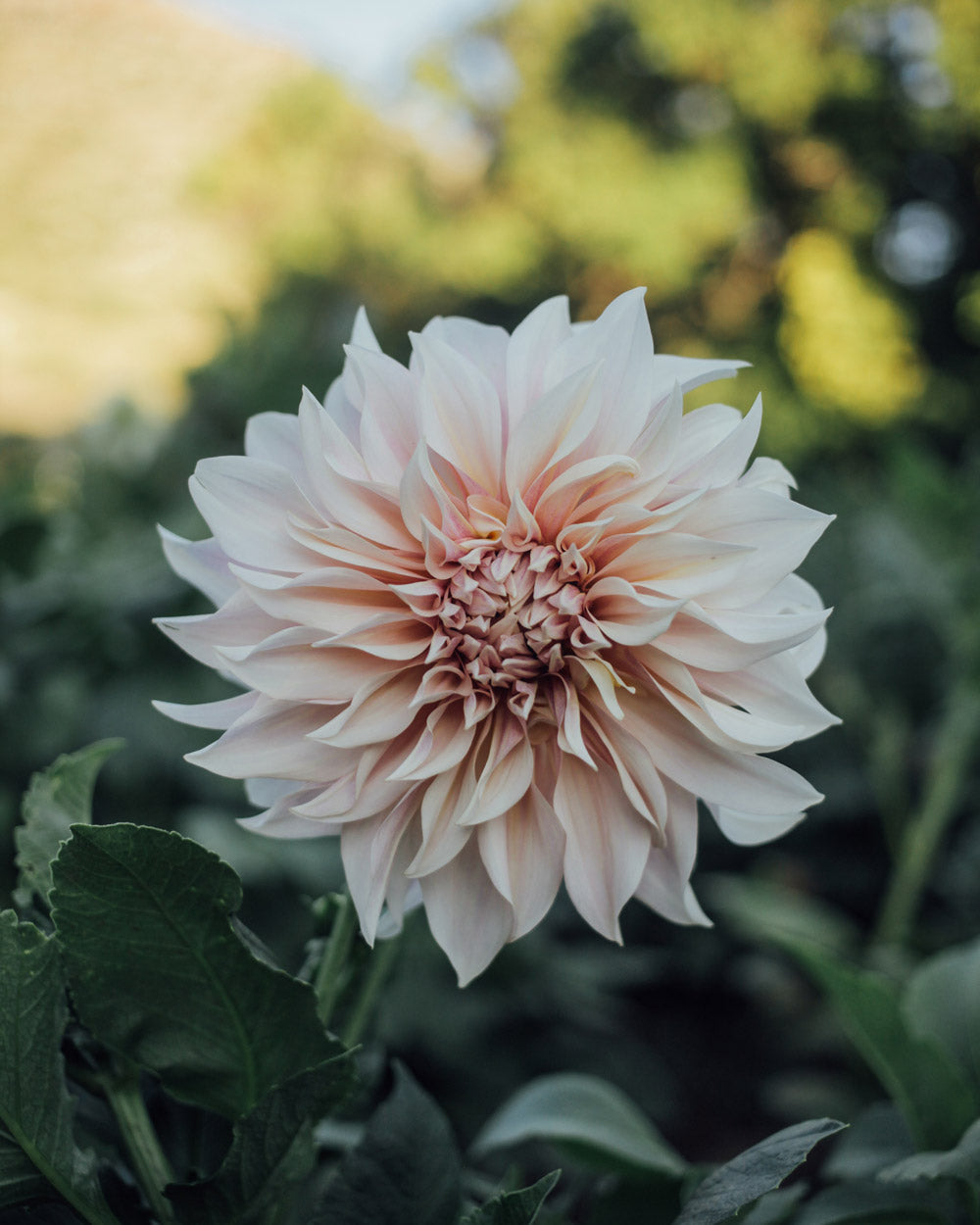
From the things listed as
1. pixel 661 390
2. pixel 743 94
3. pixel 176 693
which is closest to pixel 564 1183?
pixel 176 693

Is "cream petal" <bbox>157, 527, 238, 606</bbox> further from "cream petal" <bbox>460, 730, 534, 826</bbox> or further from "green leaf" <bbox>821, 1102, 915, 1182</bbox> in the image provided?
"green leaf" <bbox>821, 1102, 915, 1182</bbox>

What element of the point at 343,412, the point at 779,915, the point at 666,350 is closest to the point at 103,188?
the point at 666,350

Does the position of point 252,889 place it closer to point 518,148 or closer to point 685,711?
point 685,711

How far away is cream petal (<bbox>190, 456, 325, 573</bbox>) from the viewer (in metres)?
0.49

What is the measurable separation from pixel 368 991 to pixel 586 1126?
0.23 metres

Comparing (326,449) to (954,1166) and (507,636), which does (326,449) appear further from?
(954,1166)

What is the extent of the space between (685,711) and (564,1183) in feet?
2.91

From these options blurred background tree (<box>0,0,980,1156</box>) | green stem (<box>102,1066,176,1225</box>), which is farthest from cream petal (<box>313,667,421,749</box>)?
blurred background tree (<box>0,0,980,1156</box>)

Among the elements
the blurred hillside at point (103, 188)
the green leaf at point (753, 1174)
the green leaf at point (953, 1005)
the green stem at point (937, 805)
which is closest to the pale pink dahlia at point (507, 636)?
the green leaf at point (753, 1174)

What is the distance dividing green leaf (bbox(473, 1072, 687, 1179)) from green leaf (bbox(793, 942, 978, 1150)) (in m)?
0.14

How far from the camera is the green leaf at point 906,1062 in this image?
64cm

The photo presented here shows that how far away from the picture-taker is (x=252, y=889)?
1381mm

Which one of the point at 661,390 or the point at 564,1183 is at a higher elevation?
the point at 661,390

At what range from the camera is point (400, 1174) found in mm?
565
